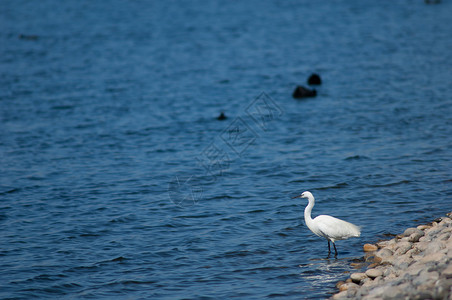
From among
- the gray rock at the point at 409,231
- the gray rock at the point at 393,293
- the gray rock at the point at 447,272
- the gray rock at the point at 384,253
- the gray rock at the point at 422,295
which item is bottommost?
the gray rock at the point at 384,253

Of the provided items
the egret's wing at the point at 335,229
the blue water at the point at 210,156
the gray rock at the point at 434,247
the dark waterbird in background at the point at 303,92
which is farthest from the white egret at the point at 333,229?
the dark waterbird in background at the point at 303,92

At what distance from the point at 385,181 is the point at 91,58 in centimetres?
2131

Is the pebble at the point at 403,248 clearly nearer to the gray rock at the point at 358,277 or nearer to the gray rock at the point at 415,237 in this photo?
the gray rock at the point at 415,237

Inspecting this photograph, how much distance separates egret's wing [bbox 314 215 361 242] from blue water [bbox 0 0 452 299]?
411mm

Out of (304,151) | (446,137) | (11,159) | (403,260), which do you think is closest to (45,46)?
(11,159)

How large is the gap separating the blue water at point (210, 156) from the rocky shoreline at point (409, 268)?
51cm

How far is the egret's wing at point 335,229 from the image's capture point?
9945mm

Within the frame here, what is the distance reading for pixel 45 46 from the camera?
33.4 m

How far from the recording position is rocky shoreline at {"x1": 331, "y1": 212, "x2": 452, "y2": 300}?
22.5 ft

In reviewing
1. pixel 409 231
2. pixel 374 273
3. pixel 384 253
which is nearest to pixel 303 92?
pixel 409 231

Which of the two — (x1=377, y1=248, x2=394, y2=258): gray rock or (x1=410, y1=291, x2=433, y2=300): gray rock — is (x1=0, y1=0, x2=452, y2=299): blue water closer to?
(x1=377, y1=248, x2=394, y2=258): gray rock

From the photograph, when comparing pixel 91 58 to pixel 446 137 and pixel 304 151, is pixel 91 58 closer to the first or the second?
pixel 304 151

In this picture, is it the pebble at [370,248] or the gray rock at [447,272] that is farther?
the pebble at [370,248]

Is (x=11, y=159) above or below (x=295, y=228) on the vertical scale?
above
